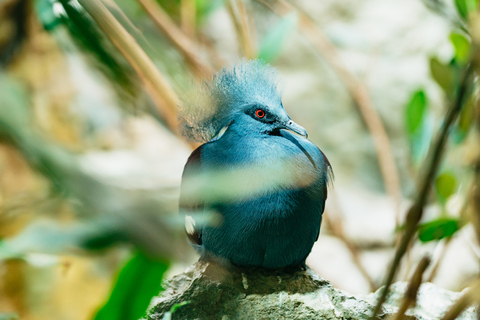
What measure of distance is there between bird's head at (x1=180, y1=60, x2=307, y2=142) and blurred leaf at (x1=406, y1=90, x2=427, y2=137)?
1.32 m

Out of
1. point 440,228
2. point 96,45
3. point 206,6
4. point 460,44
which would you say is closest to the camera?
point 96,45

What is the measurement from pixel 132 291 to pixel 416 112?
6.96 feet

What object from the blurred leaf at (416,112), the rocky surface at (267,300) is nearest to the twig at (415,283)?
the rocky surface at (267,300)

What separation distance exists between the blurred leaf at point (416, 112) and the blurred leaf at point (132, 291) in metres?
2.06

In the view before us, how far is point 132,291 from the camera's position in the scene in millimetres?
1126

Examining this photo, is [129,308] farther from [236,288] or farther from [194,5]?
[194,5]

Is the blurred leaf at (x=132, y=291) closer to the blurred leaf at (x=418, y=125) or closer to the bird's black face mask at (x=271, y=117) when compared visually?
the bird's black face mask at (x=271, y=117)

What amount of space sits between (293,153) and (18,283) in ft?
11.2

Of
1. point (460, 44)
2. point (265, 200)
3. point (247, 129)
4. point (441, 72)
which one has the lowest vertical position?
point (441, 72)

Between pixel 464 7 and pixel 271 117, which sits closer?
pixel 271 117

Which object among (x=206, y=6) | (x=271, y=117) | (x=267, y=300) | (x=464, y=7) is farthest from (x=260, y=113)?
(x=206, y=6)

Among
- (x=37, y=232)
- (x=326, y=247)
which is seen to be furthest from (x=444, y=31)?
(x=37, y=232)

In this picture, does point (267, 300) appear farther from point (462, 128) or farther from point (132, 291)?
point (462, 128)

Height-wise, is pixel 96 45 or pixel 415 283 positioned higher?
pixel 96 45
